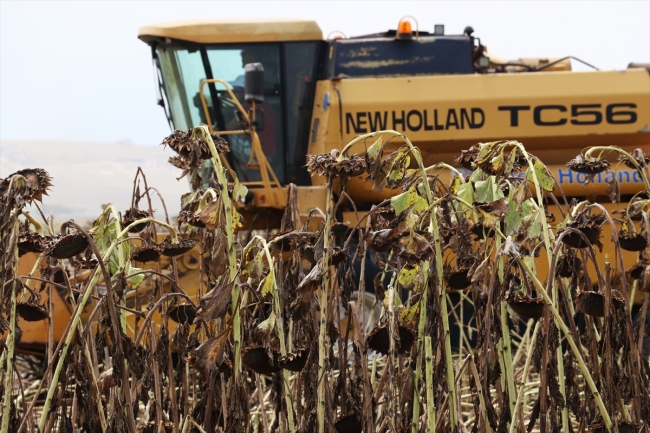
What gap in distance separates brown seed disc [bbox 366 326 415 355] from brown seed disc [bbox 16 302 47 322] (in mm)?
699

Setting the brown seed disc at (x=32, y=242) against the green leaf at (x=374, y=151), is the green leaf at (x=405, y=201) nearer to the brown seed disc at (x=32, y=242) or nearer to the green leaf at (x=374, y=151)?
the green leaf at (x=374, y=151)

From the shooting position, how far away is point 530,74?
17.4 feet

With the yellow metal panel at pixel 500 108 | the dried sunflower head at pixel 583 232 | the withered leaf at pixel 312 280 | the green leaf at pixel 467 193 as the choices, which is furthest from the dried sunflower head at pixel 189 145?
the yellow metal panel at pixel 500 108

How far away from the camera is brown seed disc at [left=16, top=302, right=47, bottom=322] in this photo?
1.79 meters

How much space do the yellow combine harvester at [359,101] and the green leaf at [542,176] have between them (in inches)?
135

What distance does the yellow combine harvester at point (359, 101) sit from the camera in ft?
17.0

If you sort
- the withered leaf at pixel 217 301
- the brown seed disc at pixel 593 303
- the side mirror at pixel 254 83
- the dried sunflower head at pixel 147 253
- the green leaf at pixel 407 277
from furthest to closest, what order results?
the side mirror at pixel 254 83
the dried sunflower head at pixel 147 253
the green leaf at pixel 407 277
the brown seed disc at pixel 593 303
the withered leaf at pixel 217 301

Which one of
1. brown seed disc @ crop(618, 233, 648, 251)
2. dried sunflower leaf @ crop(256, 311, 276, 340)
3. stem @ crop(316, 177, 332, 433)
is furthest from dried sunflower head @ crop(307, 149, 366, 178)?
brown seed disc @ crop(618, 233, 648, 251)

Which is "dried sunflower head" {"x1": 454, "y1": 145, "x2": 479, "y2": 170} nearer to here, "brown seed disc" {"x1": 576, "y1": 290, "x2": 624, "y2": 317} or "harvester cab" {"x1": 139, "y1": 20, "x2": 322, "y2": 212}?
"brown seed disc" {"x1": 576, "y1": 290, "x2": 624, "y2": 317}

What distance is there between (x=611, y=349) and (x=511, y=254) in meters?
0.39

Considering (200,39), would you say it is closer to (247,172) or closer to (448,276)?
(247,172)

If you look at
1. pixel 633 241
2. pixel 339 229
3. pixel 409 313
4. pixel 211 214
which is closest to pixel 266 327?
pixel 211 214

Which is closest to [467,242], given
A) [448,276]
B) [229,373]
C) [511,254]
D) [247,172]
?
[448,276]

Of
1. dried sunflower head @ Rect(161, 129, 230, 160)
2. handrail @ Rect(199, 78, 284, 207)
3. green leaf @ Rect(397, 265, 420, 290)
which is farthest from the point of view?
handrail @ Rect(199, 78, 284, 207)
